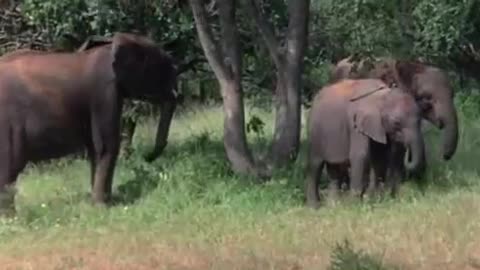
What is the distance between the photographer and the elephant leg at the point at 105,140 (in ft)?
39.4

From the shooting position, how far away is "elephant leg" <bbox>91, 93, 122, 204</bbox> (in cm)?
1202

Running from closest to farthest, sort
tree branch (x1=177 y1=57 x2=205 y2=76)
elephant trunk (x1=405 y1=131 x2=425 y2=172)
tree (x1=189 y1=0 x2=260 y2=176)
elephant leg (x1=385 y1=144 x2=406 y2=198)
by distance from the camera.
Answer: elephant trunk (x1=405 y1=131 x2=425 y2=172) < elephant leg (x1=385 y1=144 x2=406 y2=198) < tree (x1=189 y1=0 x2=260 y2=176) < tree branch (x1=177 y1=57 x2=205 y2=76)

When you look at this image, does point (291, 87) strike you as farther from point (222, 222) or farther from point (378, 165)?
point (222, 222)

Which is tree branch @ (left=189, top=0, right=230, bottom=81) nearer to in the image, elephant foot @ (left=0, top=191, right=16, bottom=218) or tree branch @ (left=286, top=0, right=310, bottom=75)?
tree branch @ (left=286, top=0, right=310, bottom=75)

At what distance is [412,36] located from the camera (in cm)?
1695

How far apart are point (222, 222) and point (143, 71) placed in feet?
9.23

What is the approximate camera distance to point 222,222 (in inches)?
402

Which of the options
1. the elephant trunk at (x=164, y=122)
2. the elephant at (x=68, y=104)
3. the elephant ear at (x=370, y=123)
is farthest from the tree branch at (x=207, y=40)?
the elephant ear at (x=370, y=123)

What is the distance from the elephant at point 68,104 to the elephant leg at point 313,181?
1.83 meters

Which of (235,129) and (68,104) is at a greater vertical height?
(68,104)

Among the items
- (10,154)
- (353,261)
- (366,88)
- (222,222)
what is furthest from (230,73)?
(353,261)

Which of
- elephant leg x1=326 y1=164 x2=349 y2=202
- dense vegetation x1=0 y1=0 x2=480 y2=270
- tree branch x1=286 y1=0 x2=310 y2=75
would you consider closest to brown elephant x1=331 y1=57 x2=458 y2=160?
dense vegetation x1=0 y1=0 x2=480 y2=270

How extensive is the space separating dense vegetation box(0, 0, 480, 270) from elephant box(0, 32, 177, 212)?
42 cm

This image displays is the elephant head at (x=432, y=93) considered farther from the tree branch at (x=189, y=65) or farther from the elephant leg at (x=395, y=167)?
the tree branch at (x=189, y=65)
